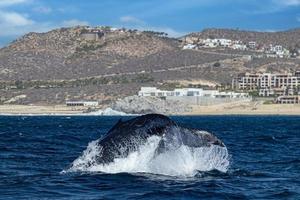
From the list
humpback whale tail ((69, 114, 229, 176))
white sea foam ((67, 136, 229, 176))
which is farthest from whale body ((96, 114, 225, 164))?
white sea foam ((67, 136, 229, 176))

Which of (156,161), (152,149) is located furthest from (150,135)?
(156,161)

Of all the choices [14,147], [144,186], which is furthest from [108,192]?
[14,147]

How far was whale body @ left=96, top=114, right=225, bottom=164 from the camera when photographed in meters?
27.0

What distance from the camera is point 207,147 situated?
Answer: 89.2 feet

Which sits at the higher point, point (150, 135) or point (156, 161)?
point (150, 135)

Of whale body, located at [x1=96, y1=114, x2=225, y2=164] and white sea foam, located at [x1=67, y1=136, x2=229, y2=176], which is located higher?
whale body, located at [x1=96, y1=114, x2=225, y2=164]

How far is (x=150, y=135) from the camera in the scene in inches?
1072

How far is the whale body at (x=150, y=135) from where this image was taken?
2695cm

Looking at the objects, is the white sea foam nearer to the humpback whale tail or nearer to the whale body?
the humpback whale tail

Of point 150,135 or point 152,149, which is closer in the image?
point 150,135

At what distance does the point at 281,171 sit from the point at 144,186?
9.62m

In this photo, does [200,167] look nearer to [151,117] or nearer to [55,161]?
[151,117]

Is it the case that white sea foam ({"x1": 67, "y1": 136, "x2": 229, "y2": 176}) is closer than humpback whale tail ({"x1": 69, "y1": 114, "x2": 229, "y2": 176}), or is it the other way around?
humpback whale tail ({"x1": 69, "y1": 114, "x2": 229, "y2": 176})

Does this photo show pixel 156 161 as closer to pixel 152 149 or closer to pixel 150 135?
pixel 152 149
